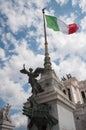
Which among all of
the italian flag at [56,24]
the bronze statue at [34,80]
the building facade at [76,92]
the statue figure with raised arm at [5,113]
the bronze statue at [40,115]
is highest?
the building facade at [76,92]

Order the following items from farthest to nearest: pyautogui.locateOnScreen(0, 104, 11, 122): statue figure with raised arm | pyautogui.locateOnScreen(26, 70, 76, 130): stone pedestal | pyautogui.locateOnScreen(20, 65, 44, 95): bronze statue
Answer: pyautogui.locateOnScreen(0, 104, 11, 122): statue figure with raised arm, pyautogui.locateOnScreen(20, 65, 44, 95): bronze statue, pyautogui.locateOnScreen(26, 70, 76, 130): stone pedestal

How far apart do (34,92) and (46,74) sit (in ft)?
5.74

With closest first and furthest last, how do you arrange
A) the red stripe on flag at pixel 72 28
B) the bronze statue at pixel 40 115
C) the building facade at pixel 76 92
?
1. the bronze statue at pixel 40 115
2. the red stripe on flag at pixel 72 28
3. the building facade at pixel 76 92

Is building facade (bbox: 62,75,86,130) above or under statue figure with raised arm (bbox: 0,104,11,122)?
above

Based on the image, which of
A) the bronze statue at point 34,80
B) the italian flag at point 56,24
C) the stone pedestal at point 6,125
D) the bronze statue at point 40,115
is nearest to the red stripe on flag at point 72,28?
the italian flag at point 56,24

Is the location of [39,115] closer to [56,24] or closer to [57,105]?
[57,105]

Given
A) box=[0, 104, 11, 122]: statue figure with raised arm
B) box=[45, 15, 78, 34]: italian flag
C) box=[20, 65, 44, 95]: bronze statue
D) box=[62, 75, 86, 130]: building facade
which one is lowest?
box=[20, 65, 44, 95]: bronze statue

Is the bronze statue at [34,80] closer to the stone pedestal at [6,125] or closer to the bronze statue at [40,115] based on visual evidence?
the bronze statue at [40,115]

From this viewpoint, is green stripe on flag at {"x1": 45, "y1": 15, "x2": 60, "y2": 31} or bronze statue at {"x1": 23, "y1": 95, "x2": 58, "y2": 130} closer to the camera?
bronze statue at {"x1": 23, "y1": 95, "x2": 58, "y2": 130}

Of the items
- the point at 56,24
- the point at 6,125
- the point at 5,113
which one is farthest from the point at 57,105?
the point at 5,113

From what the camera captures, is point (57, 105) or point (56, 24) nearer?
point (57, 105)

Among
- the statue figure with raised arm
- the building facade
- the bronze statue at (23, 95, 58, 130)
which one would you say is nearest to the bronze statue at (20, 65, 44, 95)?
the bronze statue at (23, 95, 58, 130)

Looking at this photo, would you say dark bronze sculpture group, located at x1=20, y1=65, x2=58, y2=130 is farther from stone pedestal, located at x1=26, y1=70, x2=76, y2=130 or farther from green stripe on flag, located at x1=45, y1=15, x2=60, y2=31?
green stripe on flag, located at x1=45, y1=15, x2=60, y2=31

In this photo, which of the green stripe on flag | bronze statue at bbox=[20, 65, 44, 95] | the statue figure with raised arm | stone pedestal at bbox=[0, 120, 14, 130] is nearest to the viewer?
bronze statue at bbox=[20, 65, 44, 95]
